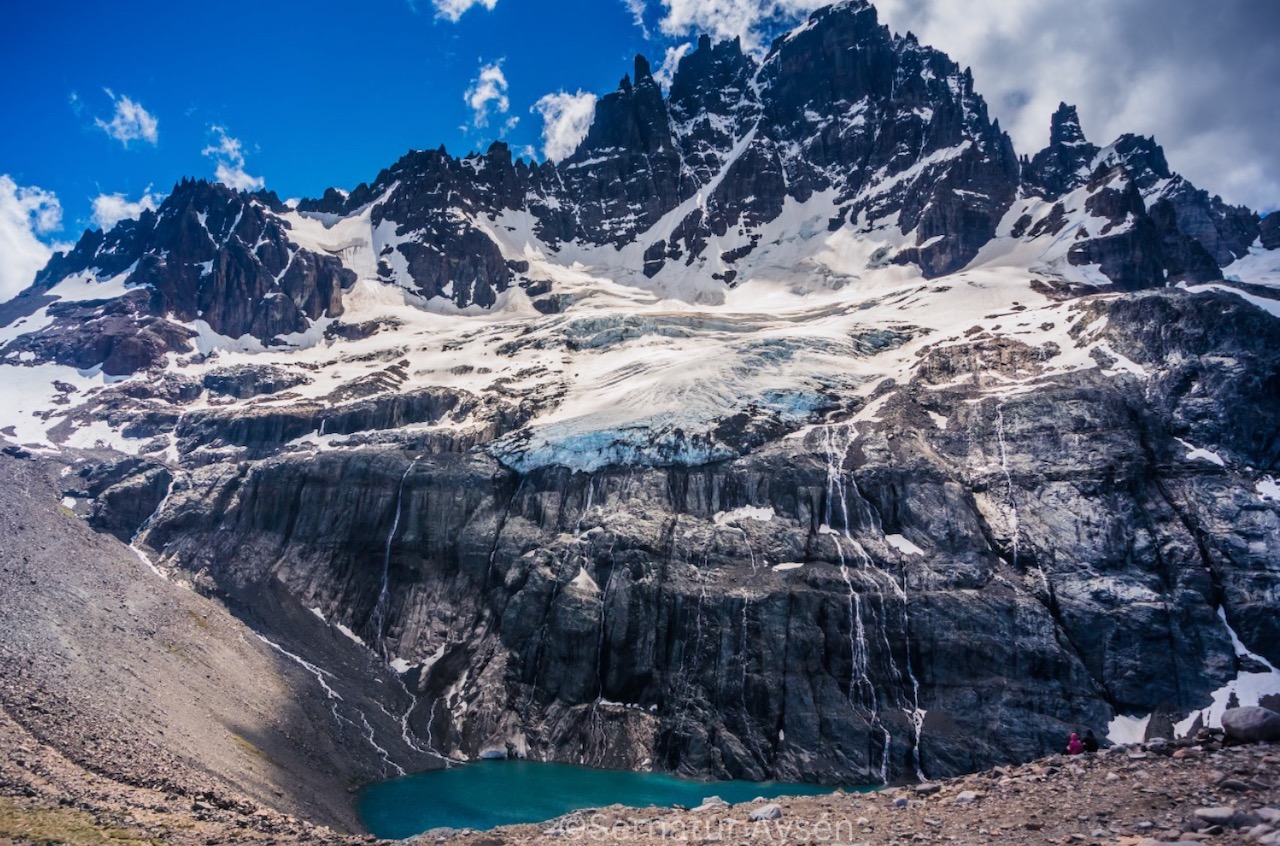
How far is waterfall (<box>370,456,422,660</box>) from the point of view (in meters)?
83.4

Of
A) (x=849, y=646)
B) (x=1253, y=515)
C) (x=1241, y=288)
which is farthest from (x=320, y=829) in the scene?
(x=1241, y=288)

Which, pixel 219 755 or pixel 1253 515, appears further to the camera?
pixel 1253 515

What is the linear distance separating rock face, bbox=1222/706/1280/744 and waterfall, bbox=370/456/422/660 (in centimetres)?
7508

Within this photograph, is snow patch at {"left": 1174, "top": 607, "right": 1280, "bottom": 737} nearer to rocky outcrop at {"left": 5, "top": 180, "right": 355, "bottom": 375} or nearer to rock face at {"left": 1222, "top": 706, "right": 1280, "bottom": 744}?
rock face at {"left": 1222, "top": 706, "right": 1280, "bottom": 744}

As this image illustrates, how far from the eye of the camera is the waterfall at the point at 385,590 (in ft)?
274

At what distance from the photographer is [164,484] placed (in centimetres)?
10531

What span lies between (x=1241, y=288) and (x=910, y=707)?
279ft

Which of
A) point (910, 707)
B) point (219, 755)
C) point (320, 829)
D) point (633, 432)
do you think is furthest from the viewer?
point (633, 432)

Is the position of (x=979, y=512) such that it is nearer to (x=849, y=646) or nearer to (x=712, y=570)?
(x=849, y=646)

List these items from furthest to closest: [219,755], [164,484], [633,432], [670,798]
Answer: [164,484] → [633,432] → [670,798] → [219,755]

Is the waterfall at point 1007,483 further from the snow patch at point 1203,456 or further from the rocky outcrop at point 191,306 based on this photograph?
the rocky outcrop at point 191,306

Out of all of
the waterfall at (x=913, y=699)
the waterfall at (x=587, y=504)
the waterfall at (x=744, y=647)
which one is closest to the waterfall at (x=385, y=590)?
the waterfall at (x=587, y=504)

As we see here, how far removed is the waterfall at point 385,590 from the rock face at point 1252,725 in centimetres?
7508

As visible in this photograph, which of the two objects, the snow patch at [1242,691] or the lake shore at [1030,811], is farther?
the snow patch at [1242,691]
